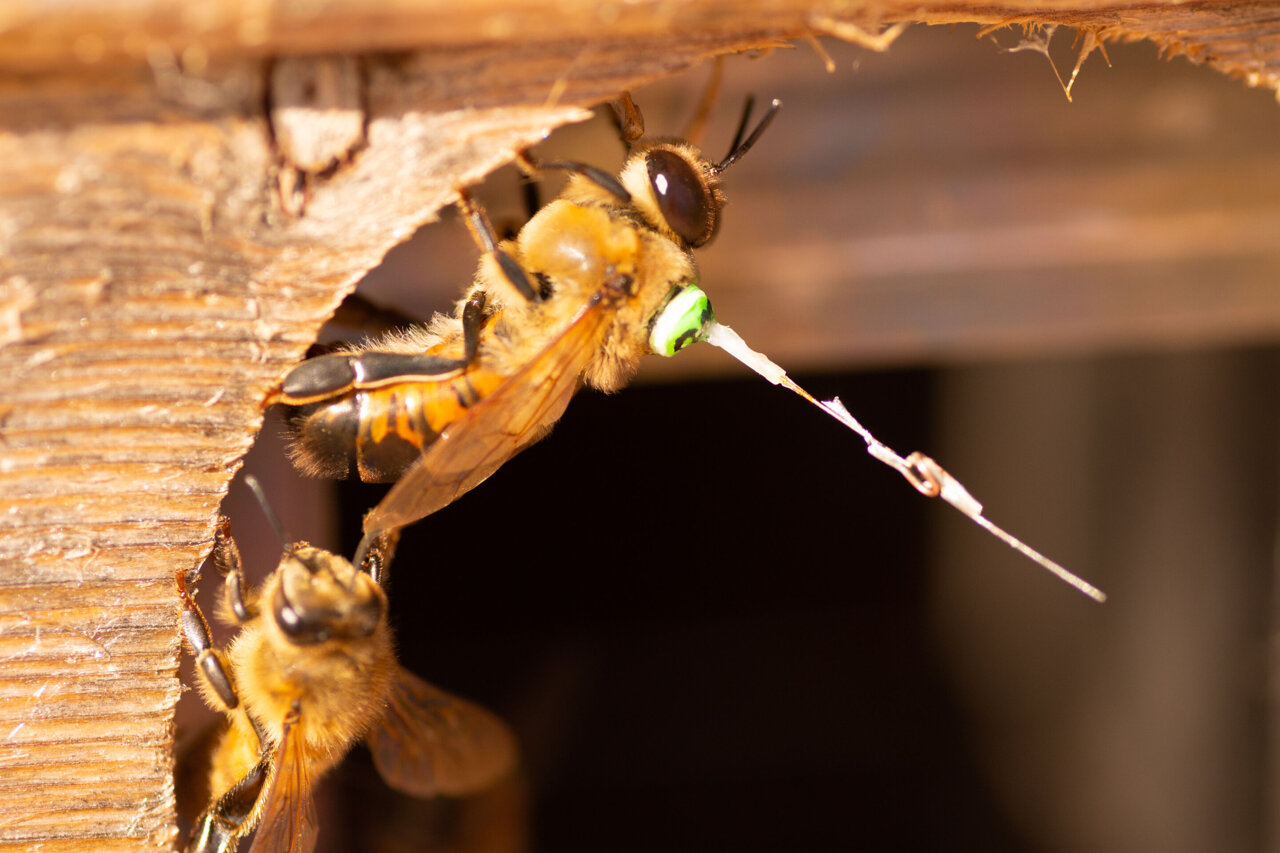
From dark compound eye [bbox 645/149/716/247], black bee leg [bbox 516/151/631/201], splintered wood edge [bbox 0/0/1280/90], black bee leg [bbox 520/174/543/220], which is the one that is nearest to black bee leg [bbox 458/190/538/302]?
black bee leg [bbox 516/151/631/201]

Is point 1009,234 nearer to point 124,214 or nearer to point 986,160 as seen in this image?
point 986,160

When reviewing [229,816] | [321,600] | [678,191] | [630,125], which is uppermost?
[630,125]

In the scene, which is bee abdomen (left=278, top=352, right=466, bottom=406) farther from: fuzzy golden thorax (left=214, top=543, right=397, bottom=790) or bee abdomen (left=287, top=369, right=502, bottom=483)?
fuzzy golden thorax (left=214, top=543, right=397, bottom=790)

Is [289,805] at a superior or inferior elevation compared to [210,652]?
inferior

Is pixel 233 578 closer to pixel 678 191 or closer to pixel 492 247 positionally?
pixel 492 247

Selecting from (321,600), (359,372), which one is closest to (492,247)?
(359,372)

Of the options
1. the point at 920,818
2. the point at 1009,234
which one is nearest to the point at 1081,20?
the point at 1009,234

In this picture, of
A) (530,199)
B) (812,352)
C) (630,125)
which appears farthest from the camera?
(812,352)

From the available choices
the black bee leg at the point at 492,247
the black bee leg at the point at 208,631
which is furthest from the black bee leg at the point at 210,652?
the black bee leg at the point at 492,247

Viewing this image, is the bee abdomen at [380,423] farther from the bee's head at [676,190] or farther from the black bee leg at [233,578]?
the bee's head at [676,190]
